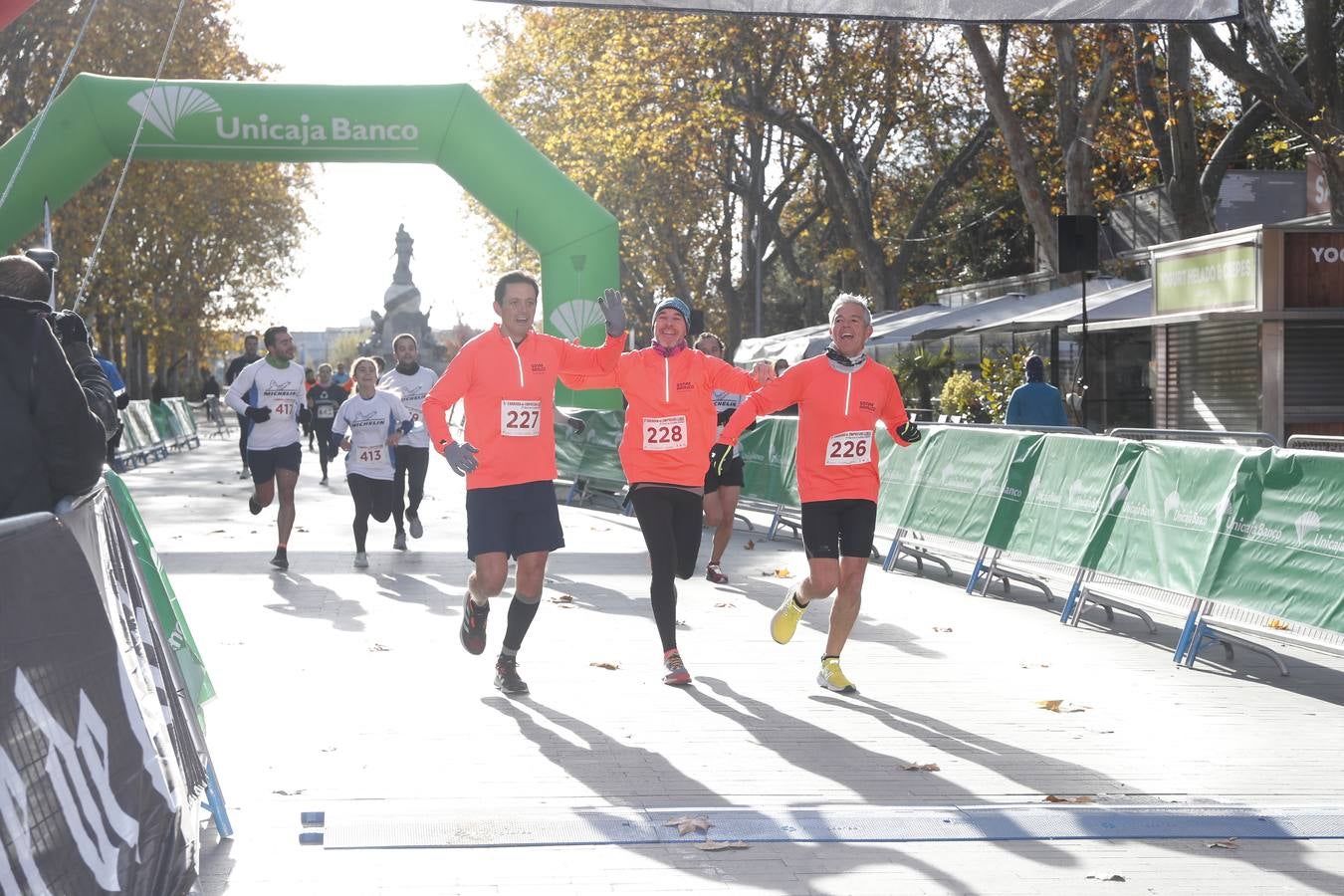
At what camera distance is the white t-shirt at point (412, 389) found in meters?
14.9

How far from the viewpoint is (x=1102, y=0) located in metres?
6.68

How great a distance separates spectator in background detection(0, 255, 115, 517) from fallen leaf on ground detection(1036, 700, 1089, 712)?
4631 millimetres

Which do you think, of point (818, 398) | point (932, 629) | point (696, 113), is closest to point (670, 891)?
point (818, 398)

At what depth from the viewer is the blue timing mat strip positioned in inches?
217

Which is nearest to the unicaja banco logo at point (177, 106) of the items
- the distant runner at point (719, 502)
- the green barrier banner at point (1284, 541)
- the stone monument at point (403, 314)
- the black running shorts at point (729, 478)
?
the distant runner at point (719, 502)

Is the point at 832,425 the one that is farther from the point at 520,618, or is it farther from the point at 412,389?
the point at 412,389

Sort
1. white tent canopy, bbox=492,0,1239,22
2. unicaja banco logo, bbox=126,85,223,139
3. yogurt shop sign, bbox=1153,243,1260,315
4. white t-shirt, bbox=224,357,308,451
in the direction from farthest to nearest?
unicaja banco logo, bbox=126,85,223,139 → yogurt shop sign, bbox=1153,243,1260,315 → white t-shirt, bbox=224,357,308,451 → white tent canopy, bbox=492,0,1239,22

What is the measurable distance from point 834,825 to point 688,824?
0.49 m

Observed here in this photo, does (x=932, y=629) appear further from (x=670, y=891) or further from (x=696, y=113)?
(x=696, y=113)

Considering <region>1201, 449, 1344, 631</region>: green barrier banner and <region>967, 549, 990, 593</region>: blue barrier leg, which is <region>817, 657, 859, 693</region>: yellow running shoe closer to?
<region>1201, 449, 1344, 631</region>: green barrier banner

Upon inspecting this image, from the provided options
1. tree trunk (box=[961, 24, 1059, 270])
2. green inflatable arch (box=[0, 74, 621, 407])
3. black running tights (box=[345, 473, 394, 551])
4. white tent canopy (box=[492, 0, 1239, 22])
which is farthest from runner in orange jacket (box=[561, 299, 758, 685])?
tree trunk (box=[961, 24, 1059, 270])

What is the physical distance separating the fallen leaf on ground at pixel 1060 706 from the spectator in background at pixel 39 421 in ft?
15.2

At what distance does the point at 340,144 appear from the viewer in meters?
22.2

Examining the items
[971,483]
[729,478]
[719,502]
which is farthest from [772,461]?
[971,483]
